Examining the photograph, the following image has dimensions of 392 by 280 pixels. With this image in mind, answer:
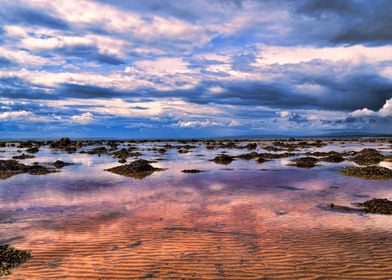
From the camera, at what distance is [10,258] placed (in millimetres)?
9359

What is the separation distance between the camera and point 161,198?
58.9ft

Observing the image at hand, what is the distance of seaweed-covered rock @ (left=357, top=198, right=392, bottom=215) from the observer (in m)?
14.4

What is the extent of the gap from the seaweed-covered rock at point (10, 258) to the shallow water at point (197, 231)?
24cm

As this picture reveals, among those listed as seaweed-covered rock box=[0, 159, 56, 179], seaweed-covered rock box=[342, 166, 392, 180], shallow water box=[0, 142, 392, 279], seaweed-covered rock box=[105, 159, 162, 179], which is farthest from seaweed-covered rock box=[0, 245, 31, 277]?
seaweed-covered rock box=[342, 166, 392, 180]

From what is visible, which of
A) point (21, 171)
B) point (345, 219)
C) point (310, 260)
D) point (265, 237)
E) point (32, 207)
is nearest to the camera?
point (310, 260)

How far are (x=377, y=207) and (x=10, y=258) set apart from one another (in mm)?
13942

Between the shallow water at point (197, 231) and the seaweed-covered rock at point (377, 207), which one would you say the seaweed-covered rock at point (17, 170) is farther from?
the seaweed-covered rock at point (377, 207)

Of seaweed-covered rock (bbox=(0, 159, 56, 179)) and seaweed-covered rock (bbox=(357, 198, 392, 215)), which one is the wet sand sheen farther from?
seaweed-covered rock (bbox=(0, 159, 56, 179))

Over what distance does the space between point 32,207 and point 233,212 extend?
923 cm

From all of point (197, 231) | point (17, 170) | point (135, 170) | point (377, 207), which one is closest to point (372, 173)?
point (377, 207)

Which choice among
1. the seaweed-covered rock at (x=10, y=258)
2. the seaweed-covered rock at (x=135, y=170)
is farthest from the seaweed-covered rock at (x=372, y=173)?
the seaweed-covered rock at (x=10, y=258)

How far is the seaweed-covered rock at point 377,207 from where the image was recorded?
14.4 metres

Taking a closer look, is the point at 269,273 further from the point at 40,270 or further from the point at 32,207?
the point at 32,207

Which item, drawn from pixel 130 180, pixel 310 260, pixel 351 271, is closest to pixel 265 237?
pixel 310 260
